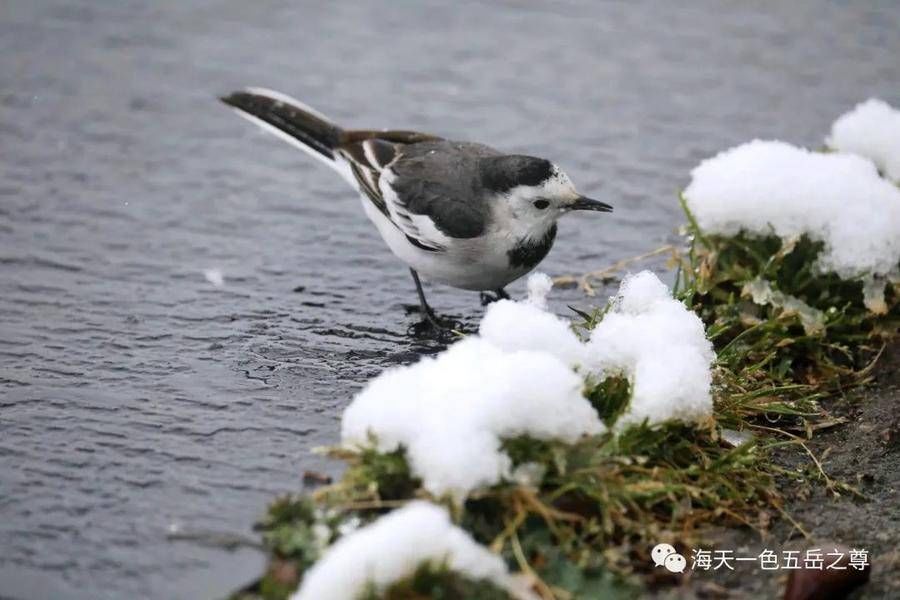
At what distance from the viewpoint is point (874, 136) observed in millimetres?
7422

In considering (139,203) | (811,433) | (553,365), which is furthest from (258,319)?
(811,433)

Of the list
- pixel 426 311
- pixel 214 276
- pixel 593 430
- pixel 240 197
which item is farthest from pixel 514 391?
pixel 240 197

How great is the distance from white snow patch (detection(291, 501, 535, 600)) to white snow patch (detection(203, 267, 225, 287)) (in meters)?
3.44

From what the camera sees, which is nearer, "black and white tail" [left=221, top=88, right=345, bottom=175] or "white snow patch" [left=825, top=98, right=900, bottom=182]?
"white snow patch" [left=825, top=98, right=900, bottom=182]

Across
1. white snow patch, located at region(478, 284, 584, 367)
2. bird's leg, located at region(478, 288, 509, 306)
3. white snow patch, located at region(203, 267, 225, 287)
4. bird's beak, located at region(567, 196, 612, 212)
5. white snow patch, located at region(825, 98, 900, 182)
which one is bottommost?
white snow patch, located at region(203, 267, 225, 287)

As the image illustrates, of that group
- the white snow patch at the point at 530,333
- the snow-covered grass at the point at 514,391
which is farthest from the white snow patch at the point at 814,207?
the white snow patch at the point at 530,333

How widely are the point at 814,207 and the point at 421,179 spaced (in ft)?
7.17

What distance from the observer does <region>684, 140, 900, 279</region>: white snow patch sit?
20.8 ft

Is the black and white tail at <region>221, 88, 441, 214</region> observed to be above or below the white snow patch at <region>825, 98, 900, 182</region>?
below

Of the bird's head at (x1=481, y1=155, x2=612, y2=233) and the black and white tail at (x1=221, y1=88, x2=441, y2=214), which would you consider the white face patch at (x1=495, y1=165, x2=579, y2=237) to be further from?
the black and white tail at (x1=221, y1=88, x2=441, y2=214)

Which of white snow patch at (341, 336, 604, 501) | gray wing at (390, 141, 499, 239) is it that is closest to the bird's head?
gray wing at (390, 141, 499, 239)

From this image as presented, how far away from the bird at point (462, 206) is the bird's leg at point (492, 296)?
0.01 m

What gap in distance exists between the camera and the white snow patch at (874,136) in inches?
289

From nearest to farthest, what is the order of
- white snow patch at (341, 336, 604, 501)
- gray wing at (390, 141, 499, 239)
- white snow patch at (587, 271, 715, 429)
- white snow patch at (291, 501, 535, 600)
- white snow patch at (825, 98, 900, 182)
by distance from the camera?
1. white snow patch at (291, 501, 535, 600)
2. white snow patch at (341, 336, 604, 501)
3. white snow patch at (587, 271, 715, 429)
4. gray wing at (390, 141, 499, 239)
5. white snow patch at (825, 98, 900, 182)
